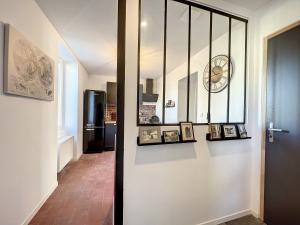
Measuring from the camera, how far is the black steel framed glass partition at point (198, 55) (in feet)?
6.16

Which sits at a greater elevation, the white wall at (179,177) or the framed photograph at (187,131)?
the framed photograph at (187,131)

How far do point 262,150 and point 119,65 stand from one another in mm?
1813

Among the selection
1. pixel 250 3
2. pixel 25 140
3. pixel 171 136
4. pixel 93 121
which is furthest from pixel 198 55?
pixel 93 121

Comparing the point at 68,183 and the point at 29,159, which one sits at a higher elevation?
the point at 29,159

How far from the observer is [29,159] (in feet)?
6.36

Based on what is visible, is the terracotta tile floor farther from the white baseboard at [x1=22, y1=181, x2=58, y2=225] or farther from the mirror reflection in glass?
the mirror reflection in glass

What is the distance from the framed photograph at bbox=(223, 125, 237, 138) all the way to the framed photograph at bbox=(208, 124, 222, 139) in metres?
0.08

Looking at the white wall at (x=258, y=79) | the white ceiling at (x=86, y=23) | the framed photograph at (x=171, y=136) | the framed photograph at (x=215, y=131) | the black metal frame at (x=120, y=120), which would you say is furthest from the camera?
the white ceiling at (x=86, y=23)

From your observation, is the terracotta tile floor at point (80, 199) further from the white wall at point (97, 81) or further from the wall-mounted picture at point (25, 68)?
the white wall at point (97, 81)

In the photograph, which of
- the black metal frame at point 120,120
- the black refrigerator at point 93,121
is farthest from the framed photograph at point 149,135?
the black refrigerator at point 93,121

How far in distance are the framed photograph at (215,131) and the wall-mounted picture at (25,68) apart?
6.27 feet

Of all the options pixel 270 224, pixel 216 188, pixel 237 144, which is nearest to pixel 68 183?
pixel 216 188

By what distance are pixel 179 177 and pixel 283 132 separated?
1.12m

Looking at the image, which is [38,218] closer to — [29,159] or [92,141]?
[29,159]
